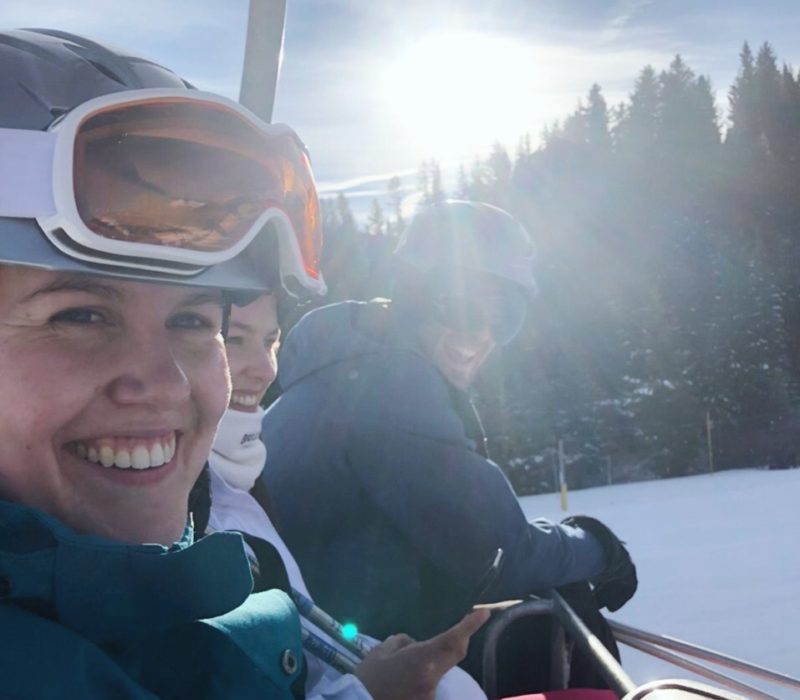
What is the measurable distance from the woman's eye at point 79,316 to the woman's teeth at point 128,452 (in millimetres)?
157

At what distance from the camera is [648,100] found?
1705 inches

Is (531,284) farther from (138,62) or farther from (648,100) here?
(648,100)

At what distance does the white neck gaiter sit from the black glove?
3.48 ft

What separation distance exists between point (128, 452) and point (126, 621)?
0.77 feet

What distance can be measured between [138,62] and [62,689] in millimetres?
886

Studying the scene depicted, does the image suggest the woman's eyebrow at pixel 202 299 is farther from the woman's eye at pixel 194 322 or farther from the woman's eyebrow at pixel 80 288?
the woman's eyebrow at pixel 80 288

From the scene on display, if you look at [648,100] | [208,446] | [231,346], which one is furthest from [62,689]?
[648,100]

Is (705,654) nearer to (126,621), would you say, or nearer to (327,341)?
(327,341)

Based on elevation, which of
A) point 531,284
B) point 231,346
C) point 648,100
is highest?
point 648,100

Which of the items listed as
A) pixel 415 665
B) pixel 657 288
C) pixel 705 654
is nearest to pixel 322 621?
pixel 415 665

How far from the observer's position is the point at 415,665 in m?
1.80

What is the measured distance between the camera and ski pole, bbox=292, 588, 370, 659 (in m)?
1.84

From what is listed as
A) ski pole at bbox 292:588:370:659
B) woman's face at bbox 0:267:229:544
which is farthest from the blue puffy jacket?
woman's face at bbox 0:267:229:544

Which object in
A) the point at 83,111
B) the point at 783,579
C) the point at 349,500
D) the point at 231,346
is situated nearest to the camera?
the point at 83,111
